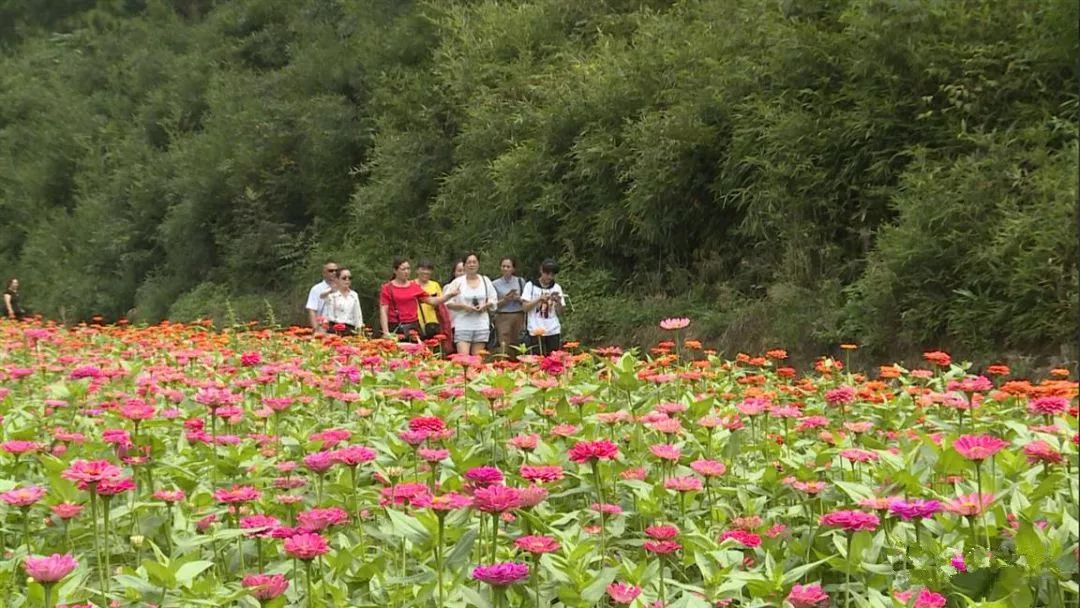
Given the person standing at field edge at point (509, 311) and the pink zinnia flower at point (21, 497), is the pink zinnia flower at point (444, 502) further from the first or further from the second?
the person standing at field edge at point (509, 311)

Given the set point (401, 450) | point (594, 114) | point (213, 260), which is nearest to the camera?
point (401, 450)

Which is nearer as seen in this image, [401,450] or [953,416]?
[401,450]

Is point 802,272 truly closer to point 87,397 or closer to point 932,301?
point 932,301

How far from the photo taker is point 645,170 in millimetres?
10094

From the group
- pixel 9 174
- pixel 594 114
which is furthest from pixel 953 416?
pixel 9 174

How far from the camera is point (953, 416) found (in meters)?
2.99

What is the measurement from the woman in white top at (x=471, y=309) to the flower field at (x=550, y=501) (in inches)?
144

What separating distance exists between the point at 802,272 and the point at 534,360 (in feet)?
18.8

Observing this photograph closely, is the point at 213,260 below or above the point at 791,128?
below

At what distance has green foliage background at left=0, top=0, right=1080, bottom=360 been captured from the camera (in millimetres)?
7270

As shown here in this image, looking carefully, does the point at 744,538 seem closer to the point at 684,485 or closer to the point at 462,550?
the point at 684,485

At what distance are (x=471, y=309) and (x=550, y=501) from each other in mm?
4849

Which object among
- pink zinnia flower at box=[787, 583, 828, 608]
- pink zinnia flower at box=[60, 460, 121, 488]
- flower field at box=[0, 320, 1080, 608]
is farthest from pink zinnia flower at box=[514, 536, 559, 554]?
pink zinnia flower at box=[60, 460, 121, 488]

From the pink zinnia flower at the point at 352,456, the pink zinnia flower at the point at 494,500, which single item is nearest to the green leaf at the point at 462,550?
the pink zinnia flower at the point at 494,500
